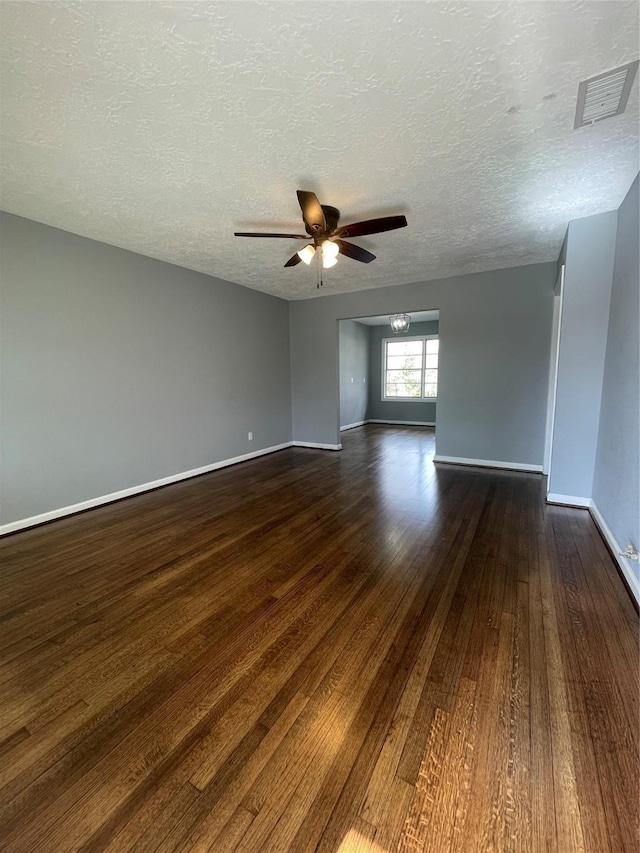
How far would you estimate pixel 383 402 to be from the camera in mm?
9125

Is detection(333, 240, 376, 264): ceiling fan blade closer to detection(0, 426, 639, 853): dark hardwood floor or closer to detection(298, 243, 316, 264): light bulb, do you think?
detection(298, 243, 316, 264): light bulb

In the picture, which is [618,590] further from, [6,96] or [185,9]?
[6,96]

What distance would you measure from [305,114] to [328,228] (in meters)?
0.91

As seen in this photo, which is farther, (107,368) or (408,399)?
(408,399)

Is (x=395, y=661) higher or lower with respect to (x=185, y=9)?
lower

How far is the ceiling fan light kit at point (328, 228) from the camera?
2350mm

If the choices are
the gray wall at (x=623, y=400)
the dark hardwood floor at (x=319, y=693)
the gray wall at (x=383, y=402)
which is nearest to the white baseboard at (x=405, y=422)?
the gray wall at (x=383, y=402)

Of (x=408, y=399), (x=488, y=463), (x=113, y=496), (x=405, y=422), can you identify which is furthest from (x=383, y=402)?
(x=113, y=496)

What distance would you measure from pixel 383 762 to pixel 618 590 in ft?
6.04

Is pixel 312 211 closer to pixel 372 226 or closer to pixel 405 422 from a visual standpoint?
pixel 372 226

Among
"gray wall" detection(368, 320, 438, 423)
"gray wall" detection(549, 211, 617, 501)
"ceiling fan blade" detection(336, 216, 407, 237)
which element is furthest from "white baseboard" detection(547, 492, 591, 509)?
"gray wall" detection(368, 320, 438, 423)

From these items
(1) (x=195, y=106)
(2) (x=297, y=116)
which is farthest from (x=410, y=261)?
(1) (x=195, y=106)

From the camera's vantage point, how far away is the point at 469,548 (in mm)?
2590

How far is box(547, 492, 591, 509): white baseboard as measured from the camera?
10.8 ft
